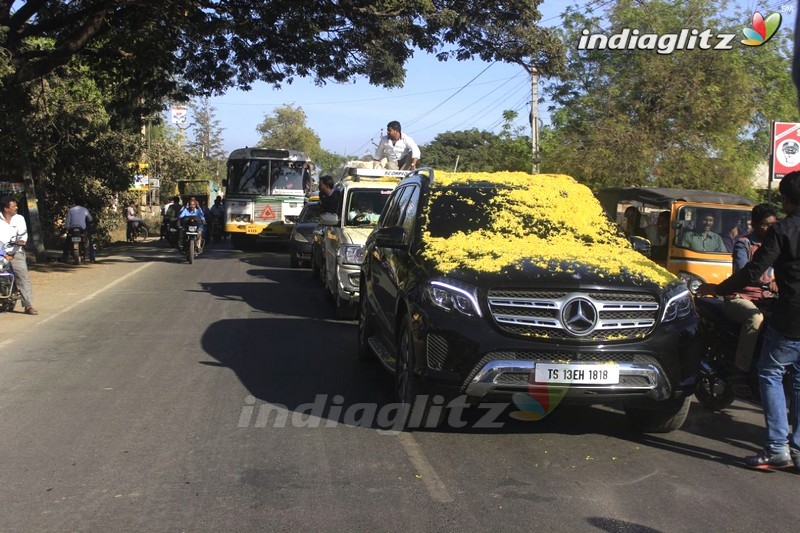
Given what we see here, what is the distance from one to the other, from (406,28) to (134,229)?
19.7 metres

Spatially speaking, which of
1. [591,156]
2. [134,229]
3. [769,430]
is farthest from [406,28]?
[134,229]

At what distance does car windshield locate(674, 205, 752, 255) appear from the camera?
1221 centimetres

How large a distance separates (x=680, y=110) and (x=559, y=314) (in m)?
18.4

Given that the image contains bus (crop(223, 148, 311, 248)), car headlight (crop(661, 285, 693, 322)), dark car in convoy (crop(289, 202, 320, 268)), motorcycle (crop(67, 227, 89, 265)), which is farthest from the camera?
Result: bus (crop(223, 148, 311, 248))

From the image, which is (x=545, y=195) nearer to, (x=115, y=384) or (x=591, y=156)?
(x=115, y=384)

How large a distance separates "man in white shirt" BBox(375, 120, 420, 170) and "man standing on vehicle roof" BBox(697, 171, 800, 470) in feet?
36.3

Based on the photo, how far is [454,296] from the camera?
559 cm

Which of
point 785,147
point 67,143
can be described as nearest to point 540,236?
point 785,147

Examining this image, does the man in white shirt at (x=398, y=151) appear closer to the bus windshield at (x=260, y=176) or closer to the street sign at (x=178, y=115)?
the bus windshield at (x=260, y=176)

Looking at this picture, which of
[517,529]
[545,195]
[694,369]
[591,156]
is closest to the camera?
[517,529]

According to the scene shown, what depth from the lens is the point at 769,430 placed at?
17.5ft

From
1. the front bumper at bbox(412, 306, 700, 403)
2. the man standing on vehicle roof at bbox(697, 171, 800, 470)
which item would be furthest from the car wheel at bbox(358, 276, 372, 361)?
the man standing on vehicle roof at bbox(697, 171, 800, 470)

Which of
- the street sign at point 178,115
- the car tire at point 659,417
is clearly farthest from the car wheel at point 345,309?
the street sign at point 178,115

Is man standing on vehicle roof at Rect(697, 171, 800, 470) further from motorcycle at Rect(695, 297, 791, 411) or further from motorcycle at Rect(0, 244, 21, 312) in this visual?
motorcycle at Rect(0, 244, 21, 312)
